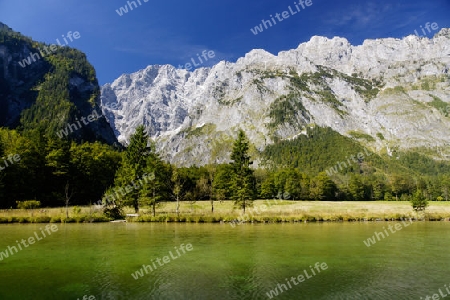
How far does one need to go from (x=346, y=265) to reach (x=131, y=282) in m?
15.4

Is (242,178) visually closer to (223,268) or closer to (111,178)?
(223,268)

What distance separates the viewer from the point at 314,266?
24.1 m

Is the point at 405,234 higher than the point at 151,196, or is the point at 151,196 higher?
the point at 151,196

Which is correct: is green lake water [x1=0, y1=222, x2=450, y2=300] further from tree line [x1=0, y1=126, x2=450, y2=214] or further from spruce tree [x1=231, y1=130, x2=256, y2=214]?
tree line [x1=0, y1=126, x2=450, y2=214]

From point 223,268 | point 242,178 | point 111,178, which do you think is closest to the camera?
point 223,268

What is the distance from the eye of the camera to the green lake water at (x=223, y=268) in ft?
59.0

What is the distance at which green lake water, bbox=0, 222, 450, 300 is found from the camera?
59.0ft

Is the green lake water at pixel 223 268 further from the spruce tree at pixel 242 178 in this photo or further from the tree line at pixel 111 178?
the tree line at pixel 111 178

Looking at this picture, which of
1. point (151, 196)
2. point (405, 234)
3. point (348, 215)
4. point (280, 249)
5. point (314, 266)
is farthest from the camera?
point (151, 196)

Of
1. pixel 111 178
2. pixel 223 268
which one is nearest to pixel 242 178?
pixel 223 268

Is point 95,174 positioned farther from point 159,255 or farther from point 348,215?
point 159,255

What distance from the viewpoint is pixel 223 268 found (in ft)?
77.8

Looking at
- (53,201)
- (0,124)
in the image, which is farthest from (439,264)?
(0,124)

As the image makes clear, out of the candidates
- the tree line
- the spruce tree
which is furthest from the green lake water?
the tree line
